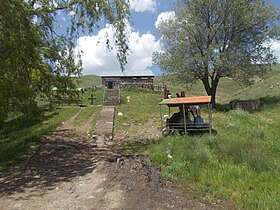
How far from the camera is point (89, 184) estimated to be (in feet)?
25.5

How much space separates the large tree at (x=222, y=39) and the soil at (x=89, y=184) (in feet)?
50.4

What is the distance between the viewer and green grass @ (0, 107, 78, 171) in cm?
1145

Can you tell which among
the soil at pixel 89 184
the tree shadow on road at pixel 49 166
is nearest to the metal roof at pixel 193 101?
the soil at pixel 89 184

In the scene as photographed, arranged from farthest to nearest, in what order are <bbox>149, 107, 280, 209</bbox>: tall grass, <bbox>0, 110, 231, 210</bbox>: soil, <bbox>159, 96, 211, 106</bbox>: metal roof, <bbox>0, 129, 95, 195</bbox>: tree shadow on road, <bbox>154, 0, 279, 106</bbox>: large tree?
<bbox>154, 0, 279, 106</bbox>: large tree, <bbox>159, 96, 211, 106</bbox>: metal roof, <bbox>0, 129, 95, 195</bbox>: tree shadow on road, <bbox>149, 107, 280, 209</bbox>: tall grass, <bbox>0, 110, 231, 210</bbox>: soil

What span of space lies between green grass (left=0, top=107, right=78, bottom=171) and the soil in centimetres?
60

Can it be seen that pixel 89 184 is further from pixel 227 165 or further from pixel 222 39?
pixel 222 39

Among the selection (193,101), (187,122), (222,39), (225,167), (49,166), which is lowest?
(49,166)

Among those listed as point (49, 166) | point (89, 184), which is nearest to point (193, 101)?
point (49, 166)

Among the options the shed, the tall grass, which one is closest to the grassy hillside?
the tall grass

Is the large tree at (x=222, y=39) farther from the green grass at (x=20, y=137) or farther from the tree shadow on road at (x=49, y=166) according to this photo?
the tree shadow on road at (x=49, y=166)

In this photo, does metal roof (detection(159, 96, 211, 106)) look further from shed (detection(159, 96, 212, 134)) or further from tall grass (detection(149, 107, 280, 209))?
tall grass (detection(149, 107, 280, 209))

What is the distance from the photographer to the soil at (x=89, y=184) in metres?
6.38

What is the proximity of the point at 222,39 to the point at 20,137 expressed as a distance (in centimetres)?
1890

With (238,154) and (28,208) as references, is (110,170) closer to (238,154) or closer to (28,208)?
(28,208)
